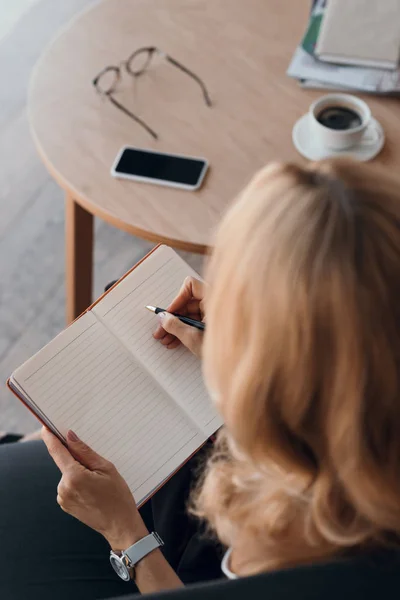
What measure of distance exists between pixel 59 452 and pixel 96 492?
0.07 m

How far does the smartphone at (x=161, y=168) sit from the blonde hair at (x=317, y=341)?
1.81 ft

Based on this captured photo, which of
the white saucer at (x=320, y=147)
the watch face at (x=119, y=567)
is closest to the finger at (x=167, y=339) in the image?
the watch face at (x=119, y=567)

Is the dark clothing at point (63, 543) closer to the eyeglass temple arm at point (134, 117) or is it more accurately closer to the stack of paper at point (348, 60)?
the eyeglass temple arm at point (134, 117)

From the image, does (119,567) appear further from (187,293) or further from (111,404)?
(187,293)

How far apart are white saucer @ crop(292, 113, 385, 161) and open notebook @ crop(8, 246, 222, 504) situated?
39 centimetres

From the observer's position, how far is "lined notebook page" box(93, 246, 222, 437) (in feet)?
2.95

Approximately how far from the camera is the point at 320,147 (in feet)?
3.65

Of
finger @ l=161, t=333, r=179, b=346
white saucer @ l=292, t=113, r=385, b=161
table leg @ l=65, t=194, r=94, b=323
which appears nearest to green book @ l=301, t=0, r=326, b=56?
white saucer @ l=292, t=113, r=385, b=161

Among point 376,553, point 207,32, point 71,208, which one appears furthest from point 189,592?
point 207,32

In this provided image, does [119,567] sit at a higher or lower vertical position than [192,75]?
lower

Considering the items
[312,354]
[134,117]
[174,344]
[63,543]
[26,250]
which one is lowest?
[26,250]

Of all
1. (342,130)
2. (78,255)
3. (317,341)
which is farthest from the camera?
(78,255)

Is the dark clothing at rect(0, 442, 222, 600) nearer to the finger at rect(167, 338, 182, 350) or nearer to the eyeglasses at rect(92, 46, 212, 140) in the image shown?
the finger at rect(167, 338, 182, 350)

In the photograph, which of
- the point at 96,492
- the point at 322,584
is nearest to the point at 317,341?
the point at 322,584
